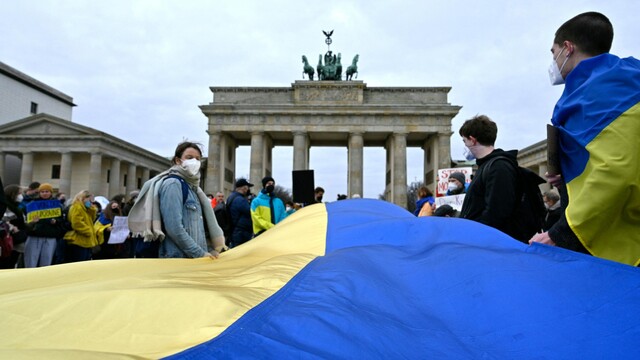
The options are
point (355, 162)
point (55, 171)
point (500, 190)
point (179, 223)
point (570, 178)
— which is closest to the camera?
point (570, 178)

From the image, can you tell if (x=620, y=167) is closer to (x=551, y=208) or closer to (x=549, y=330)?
(x=549, y=330)

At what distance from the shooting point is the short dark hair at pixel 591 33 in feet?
8.77

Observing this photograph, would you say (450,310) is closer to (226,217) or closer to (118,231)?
(226,217)

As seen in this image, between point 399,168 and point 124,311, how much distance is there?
147 feet

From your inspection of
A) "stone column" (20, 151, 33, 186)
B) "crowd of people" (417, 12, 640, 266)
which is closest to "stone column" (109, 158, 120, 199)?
"stone column" (20, 151, 33, 186)

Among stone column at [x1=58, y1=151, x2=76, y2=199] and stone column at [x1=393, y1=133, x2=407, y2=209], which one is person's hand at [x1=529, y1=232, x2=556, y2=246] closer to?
stone column at [x1=393, y1=133, x2=407, y2=209]

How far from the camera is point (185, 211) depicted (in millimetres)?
4559

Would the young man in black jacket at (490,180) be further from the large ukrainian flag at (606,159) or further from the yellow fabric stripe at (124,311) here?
the yellow fabric stripe at (124,311)

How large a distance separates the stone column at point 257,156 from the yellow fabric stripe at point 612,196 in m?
43.0

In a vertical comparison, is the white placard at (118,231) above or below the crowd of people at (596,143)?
below

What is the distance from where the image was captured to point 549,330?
5.54 feet

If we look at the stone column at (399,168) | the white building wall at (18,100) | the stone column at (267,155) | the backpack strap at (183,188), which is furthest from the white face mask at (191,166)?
the white building wall at (18,100)

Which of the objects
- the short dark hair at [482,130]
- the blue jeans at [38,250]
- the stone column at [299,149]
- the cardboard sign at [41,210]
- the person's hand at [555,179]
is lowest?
the blue jeans at [38,250]

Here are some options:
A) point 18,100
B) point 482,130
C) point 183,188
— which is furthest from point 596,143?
A: point 18,100
